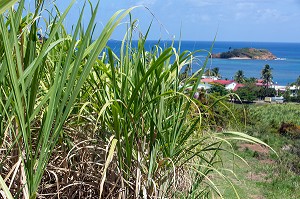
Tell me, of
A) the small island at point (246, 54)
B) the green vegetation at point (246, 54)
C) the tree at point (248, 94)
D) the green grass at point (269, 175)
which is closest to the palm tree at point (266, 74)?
the tree at point (248, 94)

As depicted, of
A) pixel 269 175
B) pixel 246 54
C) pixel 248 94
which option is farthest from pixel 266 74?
pixel 269 175

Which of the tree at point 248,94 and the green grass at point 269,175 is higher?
the green grass at point 269,175

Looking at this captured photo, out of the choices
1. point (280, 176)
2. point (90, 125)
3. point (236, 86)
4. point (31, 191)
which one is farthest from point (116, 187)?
point (236, 86)

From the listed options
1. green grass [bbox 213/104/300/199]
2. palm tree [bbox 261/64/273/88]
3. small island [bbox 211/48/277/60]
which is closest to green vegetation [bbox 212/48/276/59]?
small island [bbox 211/48/277/60]

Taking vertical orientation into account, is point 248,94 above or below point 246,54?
above

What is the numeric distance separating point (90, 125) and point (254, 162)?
6.52 m

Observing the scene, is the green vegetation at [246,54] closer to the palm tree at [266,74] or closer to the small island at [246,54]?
the small island at [246,54]

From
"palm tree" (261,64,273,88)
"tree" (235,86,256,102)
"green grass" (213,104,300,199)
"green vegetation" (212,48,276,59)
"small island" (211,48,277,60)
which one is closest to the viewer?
"green grass" (213,104,300,199)

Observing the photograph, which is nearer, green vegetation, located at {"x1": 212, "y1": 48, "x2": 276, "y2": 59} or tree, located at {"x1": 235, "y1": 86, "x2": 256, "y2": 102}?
tree, located at {"x1": 235, "y1": 86, "x2": 256, "y2": 102}

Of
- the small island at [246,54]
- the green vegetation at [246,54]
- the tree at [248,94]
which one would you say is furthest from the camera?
the small island at [246,54]

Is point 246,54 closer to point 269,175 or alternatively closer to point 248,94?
point 248,94

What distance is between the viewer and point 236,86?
59.6m

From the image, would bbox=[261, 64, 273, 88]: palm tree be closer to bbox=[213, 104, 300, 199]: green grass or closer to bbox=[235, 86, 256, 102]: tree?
bbox=[235, 86, 256, 102]: tree

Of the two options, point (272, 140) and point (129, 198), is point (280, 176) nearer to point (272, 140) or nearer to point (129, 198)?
point (272, 140)
